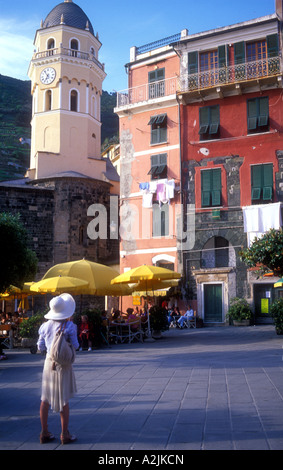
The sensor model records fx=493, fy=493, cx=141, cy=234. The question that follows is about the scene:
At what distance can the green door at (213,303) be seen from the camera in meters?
23.7

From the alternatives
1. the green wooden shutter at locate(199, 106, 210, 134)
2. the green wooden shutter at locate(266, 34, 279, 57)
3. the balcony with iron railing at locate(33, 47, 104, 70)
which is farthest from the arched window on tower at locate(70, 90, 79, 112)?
the green wooden shutter at locate(266, 34, 279, 57)

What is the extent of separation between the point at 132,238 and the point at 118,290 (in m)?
9.97

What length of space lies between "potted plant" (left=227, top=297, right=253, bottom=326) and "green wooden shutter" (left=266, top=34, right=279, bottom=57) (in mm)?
11811

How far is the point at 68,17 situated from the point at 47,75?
451 centimetres

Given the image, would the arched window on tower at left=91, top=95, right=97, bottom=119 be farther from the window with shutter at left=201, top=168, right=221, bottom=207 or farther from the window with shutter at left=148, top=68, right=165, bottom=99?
the window with shutter at left=201, top=168, right=221, bottom=207

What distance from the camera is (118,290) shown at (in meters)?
16.4

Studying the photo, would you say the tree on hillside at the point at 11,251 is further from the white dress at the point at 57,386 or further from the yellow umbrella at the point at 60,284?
the white dress at the point at 57,386

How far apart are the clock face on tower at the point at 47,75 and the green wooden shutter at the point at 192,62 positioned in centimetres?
1129

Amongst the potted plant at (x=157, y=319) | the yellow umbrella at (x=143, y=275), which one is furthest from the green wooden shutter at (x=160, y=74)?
the potted plant at (x=157, y=319)

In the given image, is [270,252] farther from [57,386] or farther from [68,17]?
[68,17]

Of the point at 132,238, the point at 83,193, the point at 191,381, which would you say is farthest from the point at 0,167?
the point at 191,381
